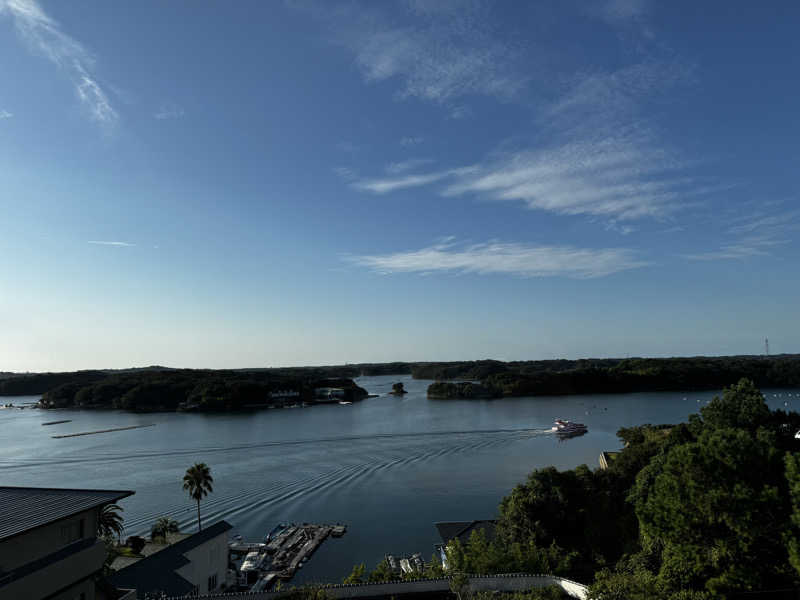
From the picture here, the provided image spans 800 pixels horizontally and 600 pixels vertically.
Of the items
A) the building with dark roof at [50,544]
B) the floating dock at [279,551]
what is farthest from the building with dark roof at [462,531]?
the building with dark roof at [50,544]

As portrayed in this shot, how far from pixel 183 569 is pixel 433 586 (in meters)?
9.23

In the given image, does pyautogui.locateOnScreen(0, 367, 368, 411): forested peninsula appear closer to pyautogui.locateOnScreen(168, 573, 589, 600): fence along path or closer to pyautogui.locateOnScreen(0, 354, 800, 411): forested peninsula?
pyautogui.locateOnScreen(0, 354, 800, 411): forested peninsula

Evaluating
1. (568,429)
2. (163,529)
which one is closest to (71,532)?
(163,529)

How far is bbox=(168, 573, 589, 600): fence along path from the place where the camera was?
9.37 metres

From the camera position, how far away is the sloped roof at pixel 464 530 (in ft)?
63.6

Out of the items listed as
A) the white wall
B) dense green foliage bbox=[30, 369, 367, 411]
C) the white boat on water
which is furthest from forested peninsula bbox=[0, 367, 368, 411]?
the white wall

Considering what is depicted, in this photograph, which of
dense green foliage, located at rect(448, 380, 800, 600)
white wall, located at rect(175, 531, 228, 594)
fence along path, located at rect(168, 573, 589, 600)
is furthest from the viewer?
white wall, located at rect(175, 531, 228, 594)

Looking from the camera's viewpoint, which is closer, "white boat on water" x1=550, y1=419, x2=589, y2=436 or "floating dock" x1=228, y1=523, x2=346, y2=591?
"floating dock" x1=228, y1=523, x2=346, y2=591

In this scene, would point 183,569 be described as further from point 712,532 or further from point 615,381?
point 615,381

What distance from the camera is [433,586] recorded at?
9508mm

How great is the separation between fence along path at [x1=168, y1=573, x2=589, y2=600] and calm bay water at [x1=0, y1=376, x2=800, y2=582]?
11.8 m

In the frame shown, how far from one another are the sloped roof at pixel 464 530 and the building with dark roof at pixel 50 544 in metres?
13.8

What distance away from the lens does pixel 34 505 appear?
7707 millimetres

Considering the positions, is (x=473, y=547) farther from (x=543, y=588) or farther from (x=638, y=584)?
(x=638, y=584)
